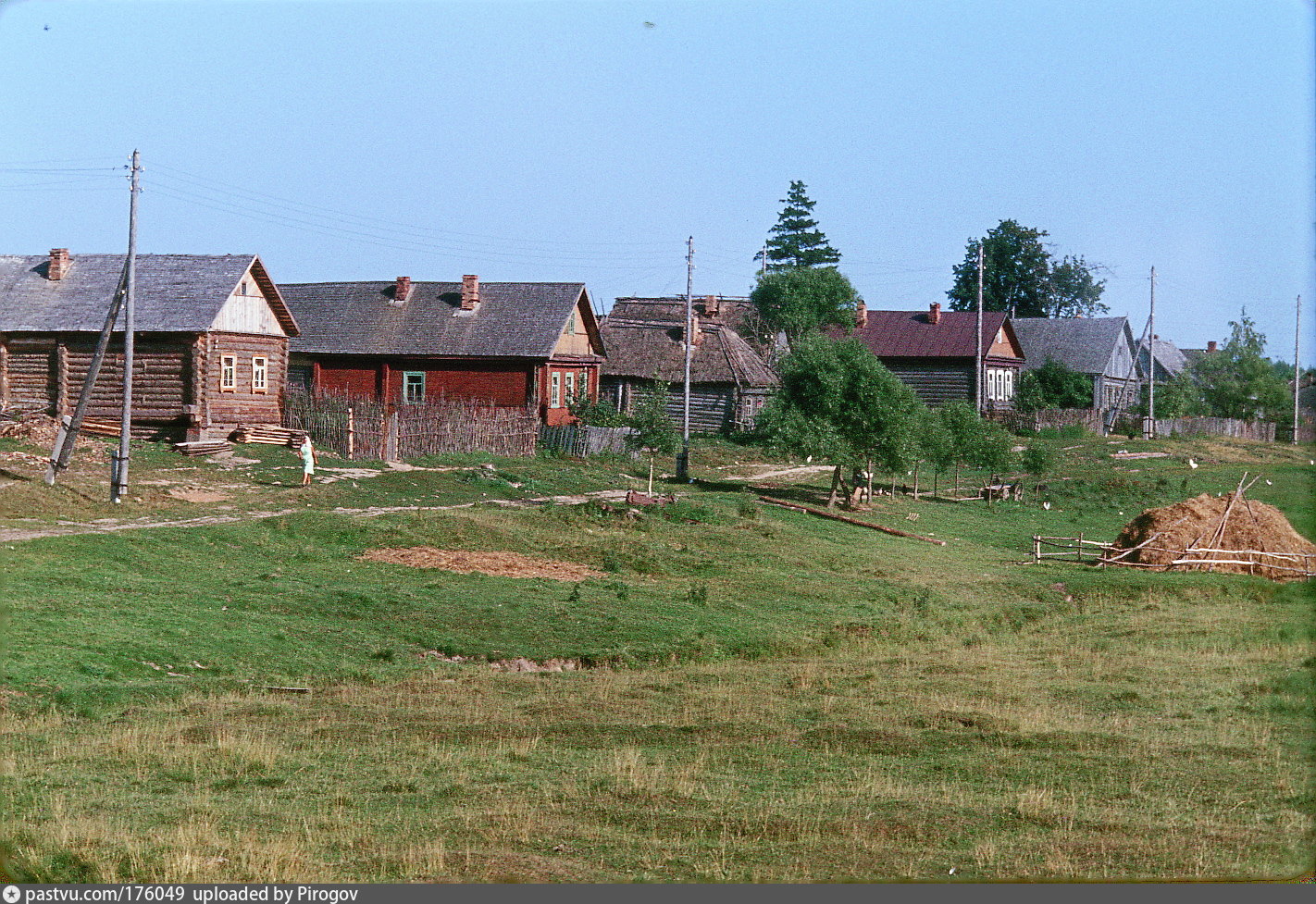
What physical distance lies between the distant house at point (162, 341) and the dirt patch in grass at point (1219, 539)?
1056 inches

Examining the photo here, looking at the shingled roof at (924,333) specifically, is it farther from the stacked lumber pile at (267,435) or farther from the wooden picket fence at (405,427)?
the stacked lumber pile at (267,435)

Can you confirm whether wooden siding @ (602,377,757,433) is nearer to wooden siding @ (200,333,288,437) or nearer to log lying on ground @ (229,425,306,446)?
wooden siding @ (200,333,288,437)

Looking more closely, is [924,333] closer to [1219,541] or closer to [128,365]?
[1219,541]

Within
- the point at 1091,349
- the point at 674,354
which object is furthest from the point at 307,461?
the point at 1091,349

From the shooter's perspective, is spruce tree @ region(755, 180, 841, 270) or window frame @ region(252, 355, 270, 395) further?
spruce tree @ region(755, 180, 841, 270)

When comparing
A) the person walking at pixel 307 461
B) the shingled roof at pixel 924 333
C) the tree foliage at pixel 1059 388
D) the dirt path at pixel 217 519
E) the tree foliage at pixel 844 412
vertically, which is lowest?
the dirt path at pixel 217 519

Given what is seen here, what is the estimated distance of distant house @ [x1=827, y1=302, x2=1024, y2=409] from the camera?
2945 inches

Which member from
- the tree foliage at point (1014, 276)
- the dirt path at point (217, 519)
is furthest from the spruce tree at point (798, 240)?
the dirt path at point (217, 519)

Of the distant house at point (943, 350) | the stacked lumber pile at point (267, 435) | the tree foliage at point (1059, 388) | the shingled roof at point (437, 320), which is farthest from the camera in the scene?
the tree foliage at point (1059, 388)

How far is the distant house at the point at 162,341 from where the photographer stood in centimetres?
4294

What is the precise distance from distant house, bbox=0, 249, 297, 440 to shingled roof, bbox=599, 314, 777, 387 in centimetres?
2005

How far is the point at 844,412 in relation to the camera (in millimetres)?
42750

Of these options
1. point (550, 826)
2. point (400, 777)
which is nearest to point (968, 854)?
point (550, 826)

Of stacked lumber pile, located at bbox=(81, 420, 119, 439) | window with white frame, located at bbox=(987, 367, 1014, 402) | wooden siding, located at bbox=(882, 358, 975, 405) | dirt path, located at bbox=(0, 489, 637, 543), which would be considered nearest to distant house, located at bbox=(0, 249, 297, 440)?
stacked lumber pile, located at bbox=(81, 420, 119, 439)
